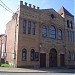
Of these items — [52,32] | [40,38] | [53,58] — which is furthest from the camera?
[52,32]

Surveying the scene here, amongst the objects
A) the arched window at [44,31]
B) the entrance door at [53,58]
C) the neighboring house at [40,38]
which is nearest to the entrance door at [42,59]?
the neighboring house at [40,38]

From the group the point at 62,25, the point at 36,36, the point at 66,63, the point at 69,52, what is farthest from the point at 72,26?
the point at 36,36

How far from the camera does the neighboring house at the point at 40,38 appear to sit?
28.5 metres

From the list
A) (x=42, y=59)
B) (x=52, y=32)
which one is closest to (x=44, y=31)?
(x=52, y=32)

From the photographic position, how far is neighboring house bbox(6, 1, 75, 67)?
28.5 meters

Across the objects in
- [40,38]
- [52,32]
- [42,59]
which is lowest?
[42,59]

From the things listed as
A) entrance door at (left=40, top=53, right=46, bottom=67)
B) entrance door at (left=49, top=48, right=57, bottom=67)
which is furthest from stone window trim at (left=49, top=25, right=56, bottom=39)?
entrance door at (left=40, top=53, right=46, bottom=67)

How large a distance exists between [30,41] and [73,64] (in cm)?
1183

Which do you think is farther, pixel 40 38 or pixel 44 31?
pixel 44 31

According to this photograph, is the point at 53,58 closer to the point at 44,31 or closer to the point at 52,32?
the point at 52,32

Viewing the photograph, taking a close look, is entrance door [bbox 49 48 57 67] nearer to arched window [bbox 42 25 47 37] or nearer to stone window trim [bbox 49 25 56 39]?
stone window trim [bbox 49 25 56 39]

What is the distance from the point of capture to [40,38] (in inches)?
1214

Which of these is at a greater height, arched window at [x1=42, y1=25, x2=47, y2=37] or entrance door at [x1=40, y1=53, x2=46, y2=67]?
arched window at [x1=42, y1=25, x2=47, y2=37]

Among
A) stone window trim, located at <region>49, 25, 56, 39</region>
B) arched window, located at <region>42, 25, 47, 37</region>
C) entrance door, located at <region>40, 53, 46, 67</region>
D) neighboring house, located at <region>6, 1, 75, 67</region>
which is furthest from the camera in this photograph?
stone window trim, located at <region>49, 25, 56, 39</region>
